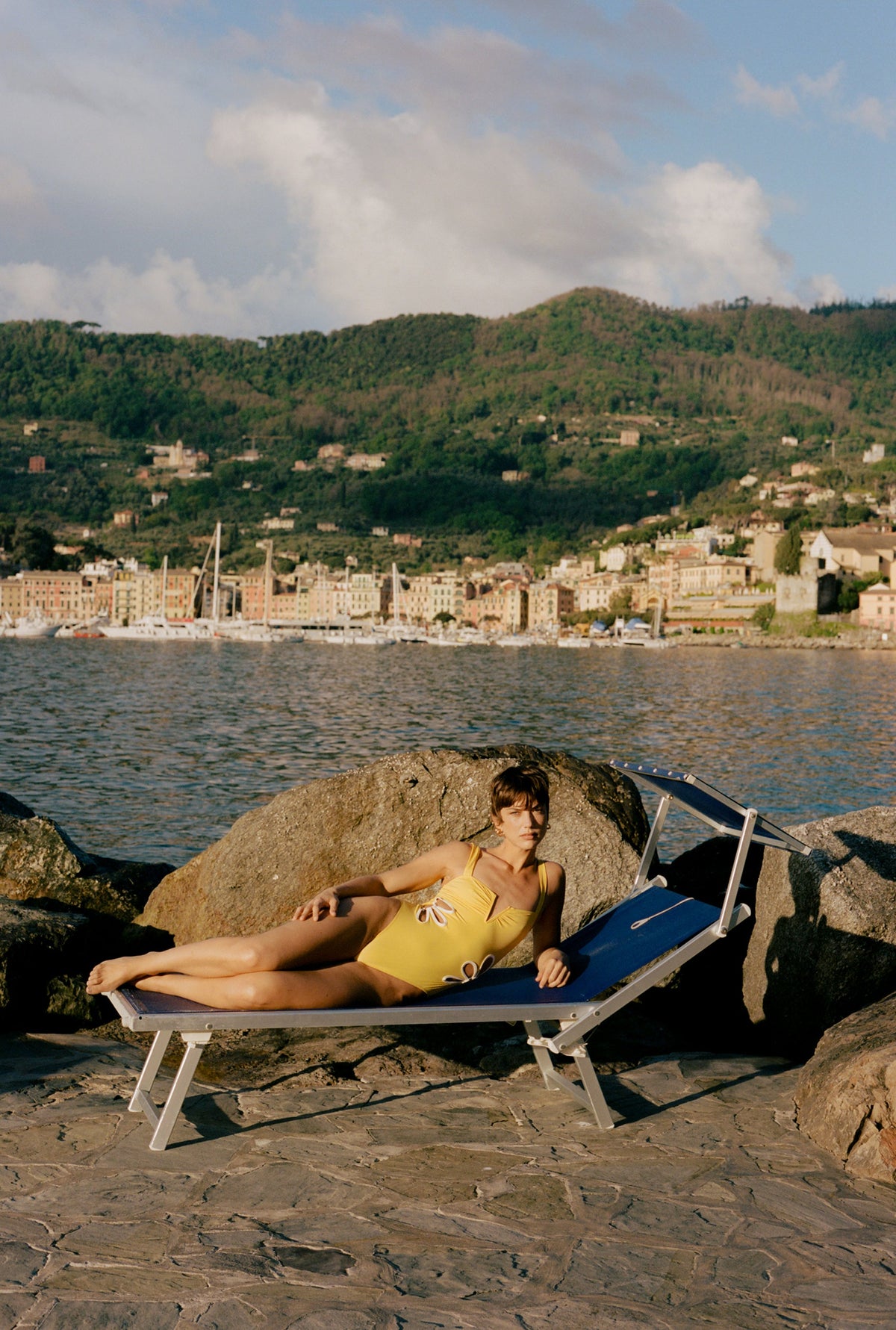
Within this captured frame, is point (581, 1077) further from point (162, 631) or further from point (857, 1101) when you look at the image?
point (162, 631)

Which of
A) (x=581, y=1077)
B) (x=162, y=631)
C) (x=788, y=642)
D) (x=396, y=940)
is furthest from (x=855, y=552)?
(x=396, y=940)

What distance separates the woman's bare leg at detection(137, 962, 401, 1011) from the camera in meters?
3.45

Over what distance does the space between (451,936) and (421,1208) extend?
2.94 ft

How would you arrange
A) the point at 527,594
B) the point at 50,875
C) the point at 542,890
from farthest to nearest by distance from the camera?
the point at 527,594 < the point at 50,875 < the point at 542,890

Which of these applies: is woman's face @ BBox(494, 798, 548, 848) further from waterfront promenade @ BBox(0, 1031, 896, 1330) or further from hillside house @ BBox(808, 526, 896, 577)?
hillside house @ BBox(808, 526, 896, 577)

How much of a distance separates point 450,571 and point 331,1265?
14562cm

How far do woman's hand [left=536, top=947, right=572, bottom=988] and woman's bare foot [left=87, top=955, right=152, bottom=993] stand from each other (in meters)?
1.13

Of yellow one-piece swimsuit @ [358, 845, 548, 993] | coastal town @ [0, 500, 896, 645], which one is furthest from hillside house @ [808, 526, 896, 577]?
yellow one-piece swimsuit @ [358, 845, 548, 993]

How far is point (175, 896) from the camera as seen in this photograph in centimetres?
588

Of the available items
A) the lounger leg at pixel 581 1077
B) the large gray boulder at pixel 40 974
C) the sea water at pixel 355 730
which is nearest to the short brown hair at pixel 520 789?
the lounger leg at pixel 581 1077

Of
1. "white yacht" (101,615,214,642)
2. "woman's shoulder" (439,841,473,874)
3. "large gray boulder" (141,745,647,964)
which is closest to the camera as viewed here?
"woman's shoulder" (439,841,473,874)

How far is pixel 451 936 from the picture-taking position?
380 cm

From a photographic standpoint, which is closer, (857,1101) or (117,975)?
(857,1101)

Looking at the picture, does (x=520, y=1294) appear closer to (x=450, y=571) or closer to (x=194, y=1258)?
(x=194, y=1258)
